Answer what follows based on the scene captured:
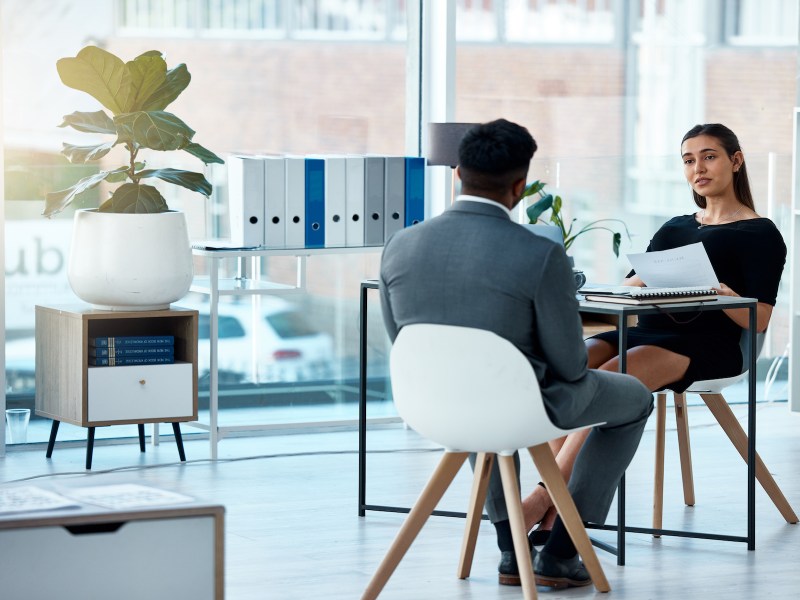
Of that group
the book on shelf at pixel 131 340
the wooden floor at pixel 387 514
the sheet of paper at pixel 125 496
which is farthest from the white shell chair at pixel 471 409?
the book on shelf at pixel 131 340

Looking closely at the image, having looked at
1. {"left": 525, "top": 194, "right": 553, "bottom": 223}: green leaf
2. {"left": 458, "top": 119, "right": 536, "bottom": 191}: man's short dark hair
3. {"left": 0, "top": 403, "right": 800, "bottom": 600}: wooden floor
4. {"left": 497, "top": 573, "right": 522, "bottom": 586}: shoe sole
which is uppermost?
{"left": 458, "top": 119, "right": 536, "bottom": 191}: man's short dark hair

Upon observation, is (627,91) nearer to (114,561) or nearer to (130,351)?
(130,351)

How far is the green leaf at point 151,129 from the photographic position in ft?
14.8

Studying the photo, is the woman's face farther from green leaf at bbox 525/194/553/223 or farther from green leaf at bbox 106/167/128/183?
green leaf at bbox 106/167/128/183

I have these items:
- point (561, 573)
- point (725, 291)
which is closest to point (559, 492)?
point (561, 573)

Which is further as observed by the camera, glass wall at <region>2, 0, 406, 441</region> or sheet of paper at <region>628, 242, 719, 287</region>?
glass wall at <region>2, 0, 406, 441</region>

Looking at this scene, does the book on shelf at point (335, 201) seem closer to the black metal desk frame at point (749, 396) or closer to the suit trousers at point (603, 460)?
the black metal desk frame at point (749, 396)

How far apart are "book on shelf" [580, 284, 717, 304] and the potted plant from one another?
1.60 meters

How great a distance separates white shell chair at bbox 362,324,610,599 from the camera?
2.93m

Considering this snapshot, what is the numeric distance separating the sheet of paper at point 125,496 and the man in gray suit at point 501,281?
0.90 m

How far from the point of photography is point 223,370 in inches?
214

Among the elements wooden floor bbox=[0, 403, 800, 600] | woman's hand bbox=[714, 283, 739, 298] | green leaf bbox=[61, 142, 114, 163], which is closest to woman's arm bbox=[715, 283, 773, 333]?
woman's hand bbox=[714, 283, 739, 298]

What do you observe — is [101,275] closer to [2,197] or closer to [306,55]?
[2,197]

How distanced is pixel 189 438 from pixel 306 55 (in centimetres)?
154
